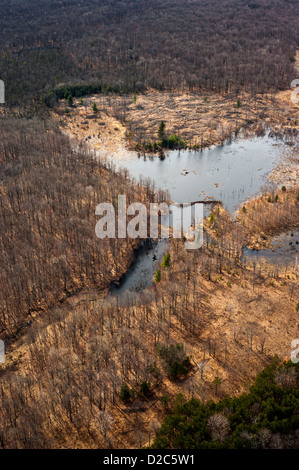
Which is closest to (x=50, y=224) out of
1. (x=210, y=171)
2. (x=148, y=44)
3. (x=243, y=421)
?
(x=210, y=171)

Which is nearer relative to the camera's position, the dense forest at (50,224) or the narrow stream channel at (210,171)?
the dense forest at (50,224)

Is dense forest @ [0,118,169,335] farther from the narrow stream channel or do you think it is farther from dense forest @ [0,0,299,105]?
dense forest @ [0,0,299,105]

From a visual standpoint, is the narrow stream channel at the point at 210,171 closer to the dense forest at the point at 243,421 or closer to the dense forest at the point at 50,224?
the dense forest at the point at 50,224

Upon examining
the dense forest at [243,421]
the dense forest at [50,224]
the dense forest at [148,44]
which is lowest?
the dense forest at [243,421]

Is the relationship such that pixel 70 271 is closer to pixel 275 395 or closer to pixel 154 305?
pixel 154 305

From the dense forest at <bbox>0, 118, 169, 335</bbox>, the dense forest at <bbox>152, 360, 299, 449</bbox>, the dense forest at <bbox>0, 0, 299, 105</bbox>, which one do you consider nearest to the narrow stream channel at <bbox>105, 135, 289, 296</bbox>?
the dense forest at <bbox>0, 118, 169, 335</bbox>

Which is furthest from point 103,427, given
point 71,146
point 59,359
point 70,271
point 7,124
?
point 7,124

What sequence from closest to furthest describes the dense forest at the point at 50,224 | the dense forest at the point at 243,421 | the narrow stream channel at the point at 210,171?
the dense forest at the point at 243,421, the dense forest at the point at 50,224, the narrow stream channel at the point at 210,171

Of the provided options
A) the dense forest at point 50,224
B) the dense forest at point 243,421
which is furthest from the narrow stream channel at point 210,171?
the dense forest at point 243,421

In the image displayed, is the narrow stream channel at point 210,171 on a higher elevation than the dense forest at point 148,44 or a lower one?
lower
